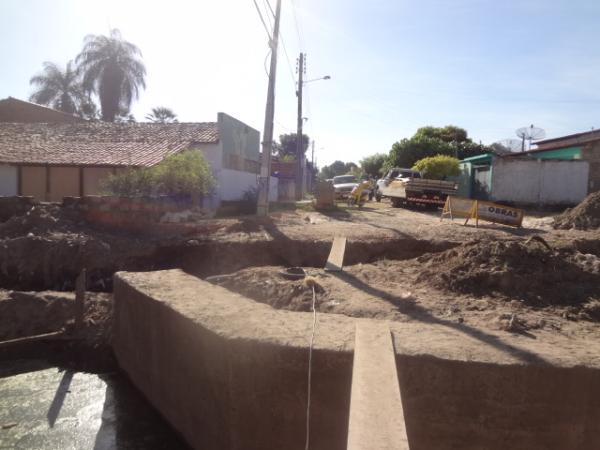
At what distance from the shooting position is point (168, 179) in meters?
13.3

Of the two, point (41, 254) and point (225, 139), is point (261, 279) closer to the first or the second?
point (41, 254)

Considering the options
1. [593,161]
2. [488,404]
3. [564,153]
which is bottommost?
[488,404]

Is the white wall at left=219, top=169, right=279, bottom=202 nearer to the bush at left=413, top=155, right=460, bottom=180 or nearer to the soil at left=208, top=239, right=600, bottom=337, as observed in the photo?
the bush at left=413, top=155, right=460, bottom=180

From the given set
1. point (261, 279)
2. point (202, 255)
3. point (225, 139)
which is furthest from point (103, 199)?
point (225, 139)

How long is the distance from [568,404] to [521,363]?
0.45 m

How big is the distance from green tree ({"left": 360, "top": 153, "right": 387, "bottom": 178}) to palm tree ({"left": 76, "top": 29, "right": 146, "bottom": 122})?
22.9 metres

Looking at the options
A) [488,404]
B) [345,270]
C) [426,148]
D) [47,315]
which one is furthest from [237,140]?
[488,404]

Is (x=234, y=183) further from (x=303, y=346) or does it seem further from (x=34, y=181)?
(x=303, y=346)

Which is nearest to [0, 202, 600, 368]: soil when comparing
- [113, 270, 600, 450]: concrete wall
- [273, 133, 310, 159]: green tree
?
[113, 270, 600, 450]: concrete wall

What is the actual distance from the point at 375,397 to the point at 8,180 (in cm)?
2103

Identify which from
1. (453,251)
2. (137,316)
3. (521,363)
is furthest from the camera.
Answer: (453,251)

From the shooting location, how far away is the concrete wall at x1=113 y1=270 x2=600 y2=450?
341 centimetres

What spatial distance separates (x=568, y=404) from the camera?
3.42 metres

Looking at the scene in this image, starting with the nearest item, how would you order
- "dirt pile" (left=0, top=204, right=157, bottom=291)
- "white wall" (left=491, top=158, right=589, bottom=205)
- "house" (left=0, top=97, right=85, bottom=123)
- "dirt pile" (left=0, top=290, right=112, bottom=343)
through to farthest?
"dirt pile" (left=0, top=290, right=112, bottom=343)
"dirt pile" (left=0, top=204, right=157, bottom=291)
"white wall" (left=491, top=158, right=589, bottom=205)
"house" (left=0, top=97, right=85, bottom=123)
